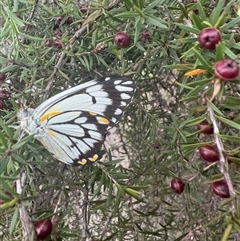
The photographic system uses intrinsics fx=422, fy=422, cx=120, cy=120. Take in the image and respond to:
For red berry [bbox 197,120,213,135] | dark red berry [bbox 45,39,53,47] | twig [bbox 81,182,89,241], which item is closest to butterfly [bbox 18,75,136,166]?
twig [bbox 81,182,89,241]

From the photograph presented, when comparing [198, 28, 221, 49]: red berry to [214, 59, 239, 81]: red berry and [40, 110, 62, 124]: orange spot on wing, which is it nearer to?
[214, 59, 239, 81]: red berry

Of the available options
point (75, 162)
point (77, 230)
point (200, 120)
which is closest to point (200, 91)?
point (200, 120)

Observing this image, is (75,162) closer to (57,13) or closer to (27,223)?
(27,223)

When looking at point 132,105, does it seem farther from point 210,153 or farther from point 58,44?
point 210,153

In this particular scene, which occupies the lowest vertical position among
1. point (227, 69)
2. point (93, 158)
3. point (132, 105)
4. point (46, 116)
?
point (132, 105)

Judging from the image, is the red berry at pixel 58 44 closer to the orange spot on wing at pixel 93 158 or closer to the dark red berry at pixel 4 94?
the dark red berry at pixel 4 94

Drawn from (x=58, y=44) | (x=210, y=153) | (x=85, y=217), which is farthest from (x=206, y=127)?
(x=58, y=44)
